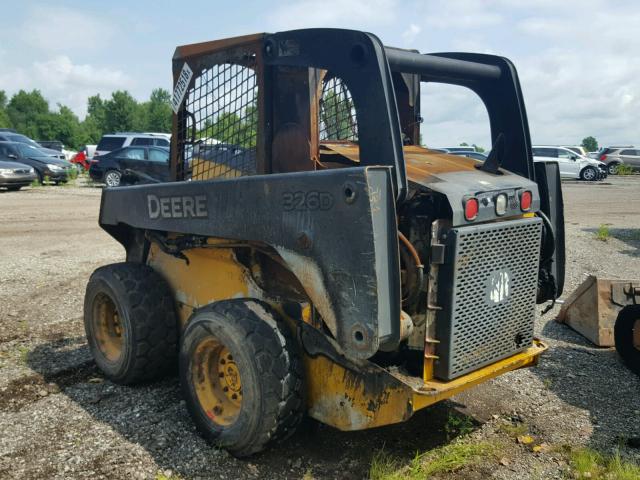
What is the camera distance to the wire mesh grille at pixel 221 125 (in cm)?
354

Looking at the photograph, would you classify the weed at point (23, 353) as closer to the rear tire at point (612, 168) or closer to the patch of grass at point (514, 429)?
the patch of grass at point (514, 429)

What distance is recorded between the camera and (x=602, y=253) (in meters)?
9.92

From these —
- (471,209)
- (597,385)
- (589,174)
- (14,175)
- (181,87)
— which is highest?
A: (181,87)

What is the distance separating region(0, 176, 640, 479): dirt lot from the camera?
330 centimetres

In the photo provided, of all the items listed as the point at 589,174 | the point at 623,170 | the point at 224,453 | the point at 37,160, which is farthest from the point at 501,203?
the point at 623,170

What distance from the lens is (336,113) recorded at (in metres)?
3.87

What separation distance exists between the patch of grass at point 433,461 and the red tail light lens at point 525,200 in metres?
1.36

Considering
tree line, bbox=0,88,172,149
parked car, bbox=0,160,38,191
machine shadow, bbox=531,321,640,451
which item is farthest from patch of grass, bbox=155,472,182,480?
tree line, bbox=0,88,172,149

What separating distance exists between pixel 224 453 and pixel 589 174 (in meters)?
27.9

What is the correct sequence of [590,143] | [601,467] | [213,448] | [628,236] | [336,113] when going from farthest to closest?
1. [590,143]
2. [628,236]
3. [336,113]
4. [213,448]
5. [601,467]

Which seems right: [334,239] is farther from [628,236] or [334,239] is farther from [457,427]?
[628,236]

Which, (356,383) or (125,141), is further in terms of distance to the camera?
(125,141)

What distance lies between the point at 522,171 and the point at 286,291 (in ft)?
5.38

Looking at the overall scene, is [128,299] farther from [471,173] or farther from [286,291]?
[471,173]
